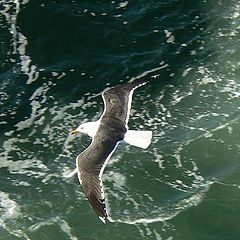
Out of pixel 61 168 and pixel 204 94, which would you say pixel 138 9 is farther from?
pixel 61 168

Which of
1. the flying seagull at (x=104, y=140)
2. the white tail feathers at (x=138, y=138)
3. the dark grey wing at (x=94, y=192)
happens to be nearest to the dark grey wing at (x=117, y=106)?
the flying seagull at (x=104, y=140)

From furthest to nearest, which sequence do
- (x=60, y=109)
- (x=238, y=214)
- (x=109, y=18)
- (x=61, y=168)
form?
(x=109, y=18)
(x=60, y=109)
(x=61, y=168)
(x=238, y=214)

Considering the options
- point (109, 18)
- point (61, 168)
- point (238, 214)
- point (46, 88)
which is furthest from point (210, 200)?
point (109, 18)

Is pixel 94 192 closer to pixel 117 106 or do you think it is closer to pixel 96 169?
pixel 96 169

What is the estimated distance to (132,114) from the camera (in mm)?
10414

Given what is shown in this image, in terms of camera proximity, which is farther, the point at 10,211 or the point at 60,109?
the point at 60,109

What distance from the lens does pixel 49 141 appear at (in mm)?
9984

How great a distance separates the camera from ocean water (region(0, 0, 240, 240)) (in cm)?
855

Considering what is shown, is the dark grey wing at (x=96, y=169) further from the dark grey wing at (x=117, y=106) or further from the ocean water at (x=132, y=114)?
the ocean water at (x=132, y=114)

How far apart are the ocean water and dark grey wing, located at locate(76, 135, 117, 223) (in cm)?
125

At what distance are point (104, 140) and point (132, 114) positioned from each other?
254cm

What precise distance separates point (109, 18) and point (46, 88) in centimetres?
240

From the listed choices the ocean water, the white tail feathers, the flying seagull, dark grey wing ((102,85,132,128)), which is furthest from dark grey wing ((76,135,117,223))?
the ocean water

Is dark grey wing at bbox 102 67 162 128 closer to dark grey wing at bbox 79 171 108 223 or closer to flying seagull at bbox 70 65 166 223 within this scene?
flying seagull at bbox 70 65 166 223
